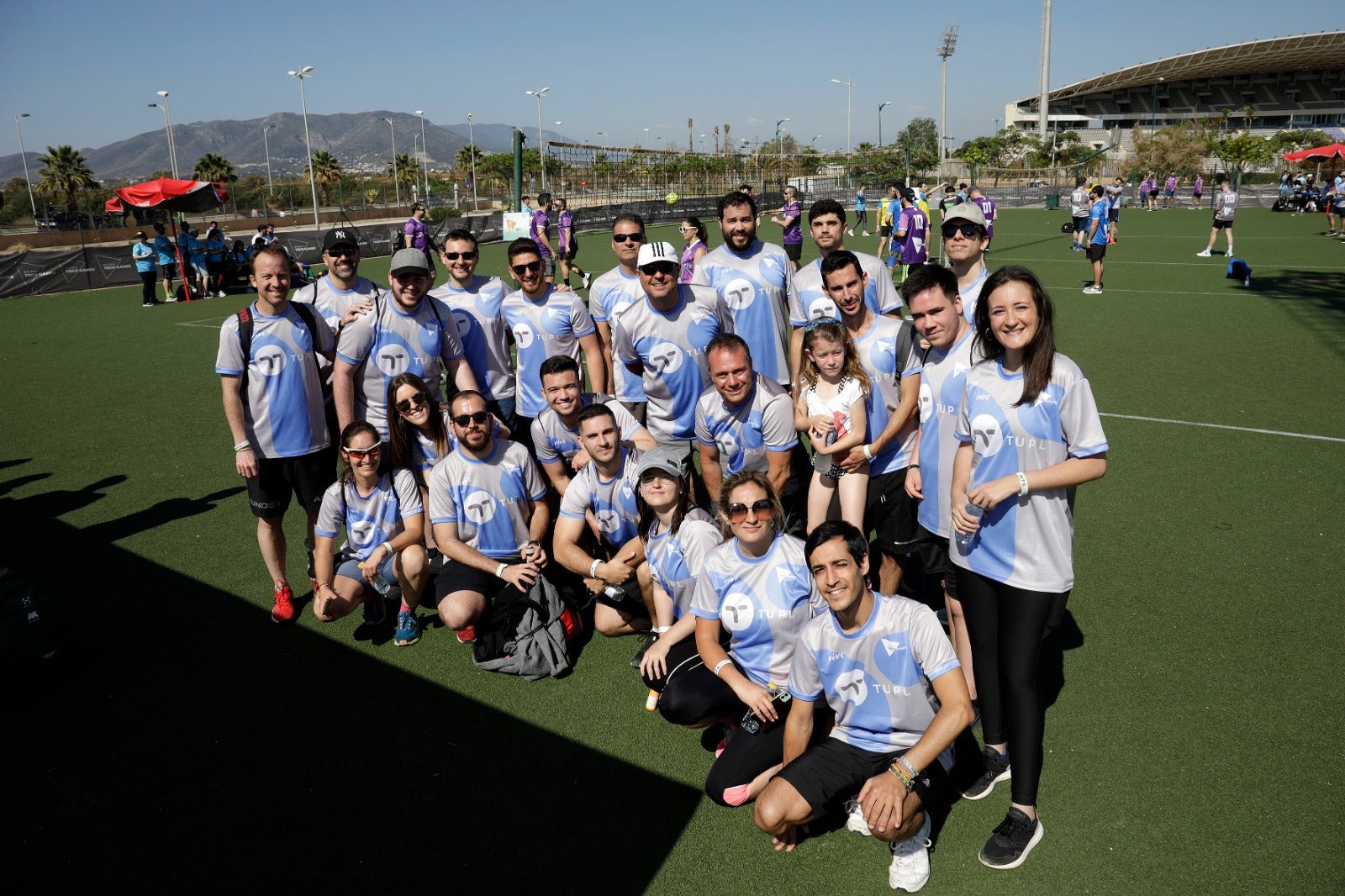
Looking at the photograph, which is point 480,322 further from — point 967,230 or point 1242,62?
point 1242,62

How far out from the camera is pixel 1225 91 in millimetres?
103188

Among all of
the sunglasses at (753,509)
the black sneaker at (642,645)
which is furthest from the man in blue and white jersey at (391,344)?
the sunglasses at (753,509)

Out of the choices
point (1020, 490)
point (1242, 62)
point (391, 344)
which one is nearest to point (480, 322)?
point (391, 344)

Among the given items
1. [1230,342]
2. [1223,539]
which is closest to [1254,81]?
[1230,342]

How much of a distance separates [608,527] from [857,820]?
2.37 meters

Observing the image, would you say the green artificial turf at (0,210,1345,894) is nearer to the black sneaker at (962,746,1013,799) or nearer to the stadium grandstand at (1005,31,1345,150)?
the black sneaker at (962,746,1013,799)

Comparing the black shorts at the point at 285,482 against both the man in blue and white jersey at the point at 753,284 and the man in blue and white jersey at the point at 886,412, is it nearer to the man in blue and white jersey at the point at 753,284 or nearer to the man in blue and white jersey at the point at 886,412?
the man in blue and white jersey at the point at 753,284

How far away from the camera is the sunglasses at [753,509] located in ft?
12.8

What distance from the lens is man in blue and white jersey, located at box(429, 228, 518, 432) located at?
6246mm

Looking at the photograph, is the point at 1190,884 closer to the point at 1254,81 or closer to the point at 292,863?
the point at 292,863

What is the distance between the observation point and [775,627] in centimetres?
397

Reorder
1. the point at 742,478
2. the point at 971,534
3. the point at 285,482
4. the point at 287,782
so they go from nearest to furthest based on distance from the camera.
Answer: the point at 971,534, the point at 742,478, the point at 287,782, the point at 285,482

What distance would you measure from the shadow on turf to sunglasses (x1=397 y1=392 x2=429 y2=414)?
1537mm

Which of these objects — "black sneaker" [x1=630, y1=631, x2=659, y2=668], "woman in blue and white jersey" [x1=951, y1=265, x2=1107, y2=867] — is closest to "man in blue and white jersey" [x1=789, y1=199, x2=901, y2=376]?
"black sneaker" [x1=630, y1=631, x2=659, y2=668]
